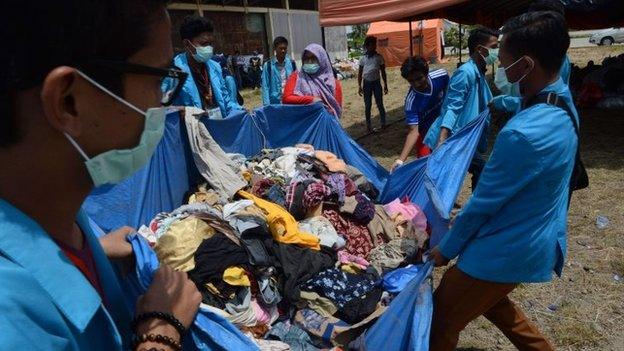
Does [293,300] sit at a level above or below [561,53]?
below

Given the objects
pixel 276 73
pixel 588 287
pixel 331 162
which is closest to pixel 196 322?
pixel 331 162

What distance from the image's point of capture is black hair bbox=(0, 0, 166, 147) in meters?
0.51

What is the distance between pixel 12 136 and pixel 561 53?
69.3 inches

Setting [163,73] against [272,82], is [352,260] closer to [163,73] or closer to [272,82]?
[163,73]

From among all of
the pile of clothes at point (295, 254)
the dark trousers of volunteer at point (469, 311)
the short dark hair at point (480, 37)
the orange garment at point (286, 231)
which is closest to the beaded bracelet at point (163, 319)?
the pile of clothes at point (295, 254)

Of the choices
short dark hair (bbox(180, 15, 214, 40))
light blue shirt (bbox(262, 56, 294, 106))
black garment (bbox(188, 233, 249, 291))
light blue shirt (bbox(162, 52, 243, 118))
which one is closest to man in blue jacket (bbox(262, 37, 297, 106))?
light blue shirt (bbox(262, 56, 294, 106))

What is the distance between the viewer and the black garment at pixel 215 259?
7.00ft

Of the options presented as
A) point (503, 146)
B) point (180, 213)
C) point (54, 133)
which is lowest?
point (180, 213)

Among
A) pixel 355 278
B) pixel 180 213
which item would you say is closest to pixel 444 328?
pixel 355 278

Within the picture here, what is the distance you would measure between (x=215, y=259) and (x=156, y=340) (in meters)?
1.52

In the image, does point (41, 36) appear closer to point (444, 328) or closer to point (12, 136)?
point (12, 136)

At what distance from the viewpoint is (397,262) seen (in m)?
2.59

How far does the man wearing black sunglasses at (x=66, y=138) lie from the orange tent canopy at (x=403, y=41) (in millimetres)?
19380

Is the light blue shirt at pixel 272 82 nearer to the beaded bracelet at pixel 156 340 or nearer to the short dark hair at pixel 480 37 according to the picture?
the short dark hair at pixel 480 37
